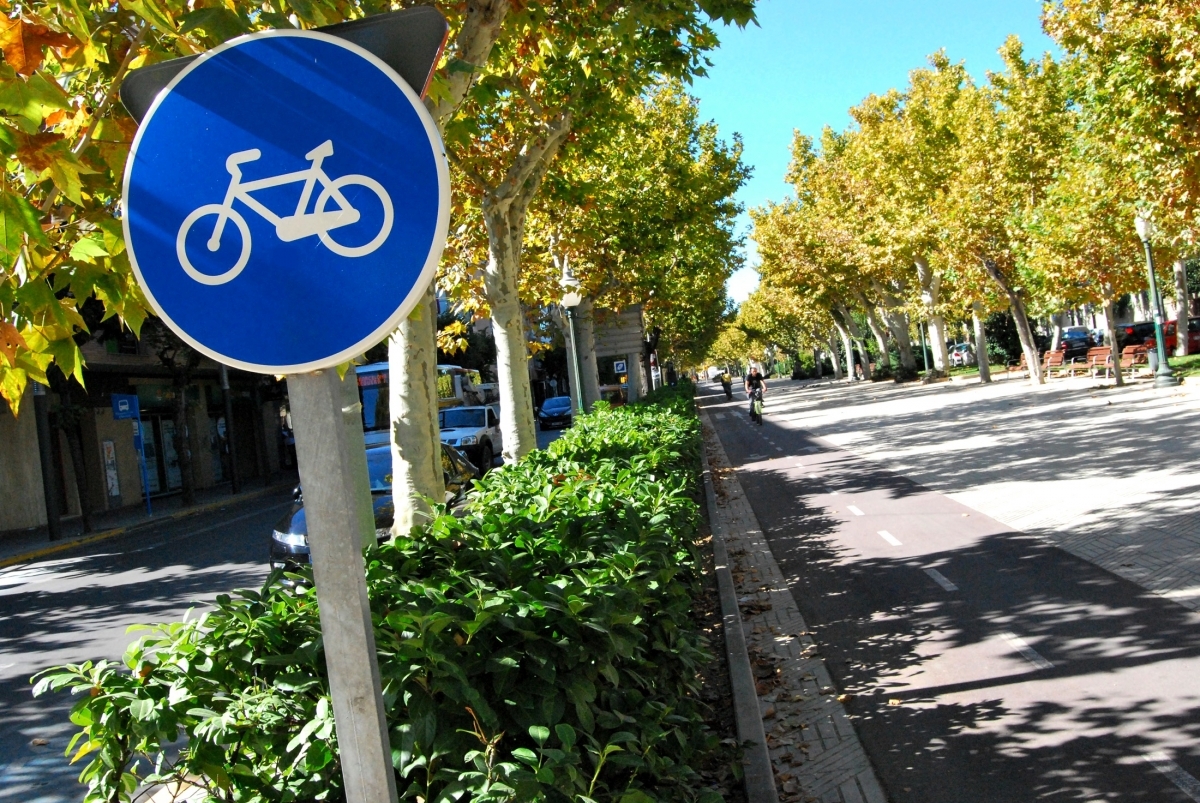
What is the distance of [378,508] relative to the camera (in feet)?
37.1

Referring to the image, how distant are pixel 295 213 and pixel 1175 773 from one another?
15.4 feet

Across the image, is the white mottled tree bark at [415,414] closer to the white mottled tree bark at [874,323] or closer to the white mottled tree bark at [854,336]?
the white mottled tree bark at [874,323]

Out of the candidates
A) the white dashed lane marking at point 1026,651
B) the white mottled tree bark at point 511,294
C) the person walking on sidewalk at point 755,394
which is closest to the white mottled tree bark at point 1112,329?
the person walking on sidewalk at point 755,394

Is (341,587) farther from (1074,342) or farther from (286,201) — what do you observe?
(1074,342)

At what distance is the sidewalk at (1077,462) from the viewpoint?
8.52 meters

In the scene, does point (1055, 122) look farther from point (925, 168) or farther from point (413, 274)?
point (413, 274)

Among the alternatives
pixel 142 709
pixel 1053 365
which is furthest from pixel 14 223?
pixel 1053 365

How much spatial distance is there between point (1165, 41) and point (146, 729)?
16.3 meters

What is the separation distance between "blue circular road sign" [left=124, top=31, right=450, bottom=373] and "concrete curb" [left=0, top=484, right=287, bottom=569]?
1903cm

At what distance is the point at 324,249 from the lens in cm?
171

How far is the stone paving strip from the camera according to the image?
15.5 feet

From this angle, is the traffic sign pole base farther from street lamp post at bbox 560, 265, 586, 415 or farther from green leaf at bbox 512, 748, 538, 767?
street lamp post at bbox 560, 265, 586, 415

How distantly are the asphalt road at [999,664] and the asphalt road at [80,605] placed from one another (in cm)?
385

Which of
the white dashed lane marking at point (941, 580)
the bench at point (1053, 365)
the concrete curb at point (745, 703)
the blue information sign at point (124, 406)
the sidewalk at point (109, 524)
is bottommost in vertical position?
the white dashed lane marking at point (941, 580)
